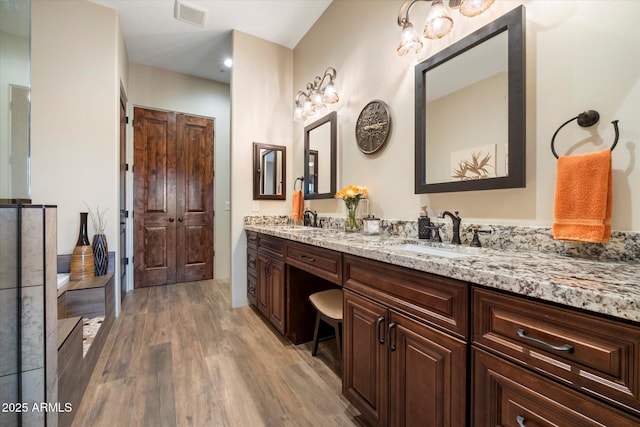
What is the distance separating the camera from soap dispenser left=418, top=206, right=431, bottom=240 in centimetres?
159

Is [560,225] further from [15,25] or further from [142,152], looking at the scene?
[142,152]

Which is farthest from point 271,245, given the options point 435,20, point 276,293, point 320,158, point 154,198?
point 154,198

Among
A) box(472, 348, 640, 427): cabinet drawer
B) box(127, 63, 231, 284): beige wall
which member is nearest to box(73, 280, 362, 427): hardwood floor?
box(472, 348, 640, 427): cabinet drawer

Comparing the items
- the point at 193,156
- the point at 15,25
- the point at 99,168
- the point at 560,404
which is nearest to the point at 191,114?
the point at 193,156

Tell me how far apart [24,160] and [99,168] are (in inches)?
44.0

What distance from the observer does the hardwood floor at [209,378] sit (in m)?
1.41

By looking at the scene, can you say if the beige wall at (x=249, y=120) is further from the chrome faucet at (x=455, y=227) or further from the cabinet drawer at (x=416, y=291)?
the chrome faucet at (x=455, y=227)

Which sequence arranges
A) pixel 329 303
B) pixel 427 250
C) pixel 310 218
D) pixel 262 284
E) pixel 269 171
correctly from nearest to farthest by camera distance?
1. pixel 427 250
2. pixel 329 303
3. pixel 262 284
4. pixel 310 218
5. pixel 269 171

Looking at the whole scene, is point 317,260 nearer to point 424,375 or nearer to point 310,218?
point 424,375

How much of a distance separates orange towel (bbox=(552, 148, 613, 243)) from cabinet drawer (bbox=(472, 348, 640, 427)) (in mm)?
592

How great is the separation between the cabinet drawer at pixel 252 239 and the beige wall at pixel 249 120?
0.35 feet

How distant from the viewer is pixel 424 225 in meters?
1.60

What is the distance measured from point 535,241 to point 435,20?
1.23m

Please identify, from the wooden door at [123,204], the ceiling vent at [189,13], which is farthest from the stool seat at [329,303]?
the ceiling vent at [189,13]
